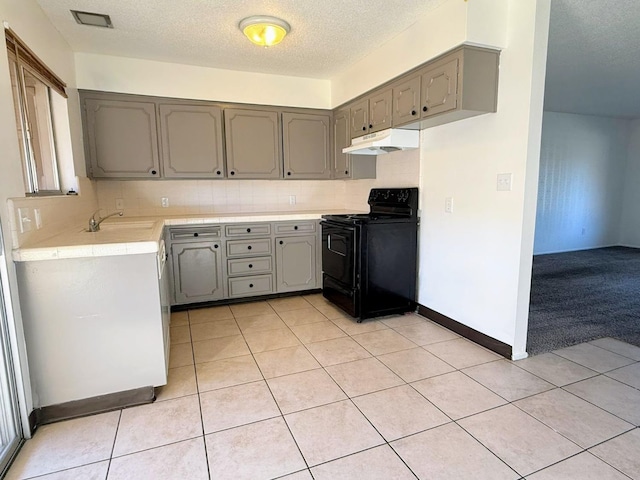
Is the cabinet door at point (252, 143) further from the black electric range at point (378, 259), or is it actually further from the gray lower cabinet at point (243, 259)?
the black electric range at point (378, 259)

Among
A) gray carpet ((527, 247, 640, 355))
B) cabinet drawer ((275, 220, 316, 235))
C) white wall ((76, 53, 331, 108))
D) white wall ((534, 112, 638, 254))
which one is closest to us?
gray carpet ((527, 247, 640, 355))

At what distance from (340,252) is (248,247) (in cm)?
98

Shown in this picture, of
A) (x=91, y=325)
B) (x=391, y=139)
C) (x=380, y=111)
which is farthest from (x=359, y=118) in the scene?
(x=91, y=325)

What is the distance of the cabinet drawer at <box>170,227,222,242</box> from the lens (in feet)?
11.2

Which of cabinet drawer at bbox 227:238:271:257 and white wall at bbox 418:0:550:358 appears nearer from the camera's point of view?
white wall at bbox 418:0:550:358

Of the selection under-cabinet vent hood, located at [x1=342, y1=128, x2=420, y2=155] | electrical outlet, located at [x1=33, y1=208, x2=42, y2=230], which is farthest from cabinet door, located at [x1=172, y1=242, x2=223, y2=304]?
under-cabinet vent hood, located at [x1=342, y1=128, x2=420, y2=155]

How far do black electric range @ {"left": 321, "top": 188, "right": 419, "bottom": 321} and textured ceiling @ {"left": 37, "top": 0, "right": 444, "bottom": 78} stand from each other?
140cm

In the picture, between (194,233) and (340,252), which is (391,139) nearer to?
Result: (340,252)

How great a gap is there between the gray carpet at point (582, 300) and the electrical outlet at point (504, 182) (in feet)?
3.93

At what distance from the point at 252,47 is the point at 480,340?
123 inches

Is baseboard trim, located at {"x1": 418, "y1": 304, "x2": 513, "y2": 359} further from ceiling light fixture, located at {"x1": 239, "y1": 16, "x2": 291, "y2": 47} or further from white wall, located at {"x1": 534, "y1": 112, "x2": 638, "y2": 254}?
white wall, located at {"x1": 534, "y1": 112, "x2": 638, "y2": 254}

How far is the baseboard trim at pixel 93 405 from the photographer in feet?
6.10

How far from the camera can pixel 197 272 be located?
354cm

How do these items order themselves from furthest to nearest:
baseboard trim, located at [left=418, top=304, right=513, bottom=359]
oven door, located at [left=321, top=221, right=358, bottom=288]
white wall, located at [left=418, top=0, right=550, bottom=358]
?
oven door, located at [left=321, top=221, right=358, bottom=288]
baseboard trim, located at [left=418, top=304, right=513, bottom=359]
white wall, located at [left=418, top=0, right=550, bottom=358]
